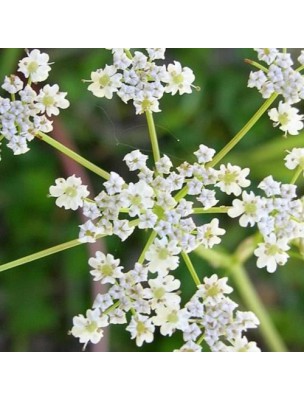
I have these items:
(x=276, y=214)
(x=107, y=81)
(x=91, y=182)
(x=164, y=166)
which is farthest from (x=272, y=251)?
(x=91, y=182)

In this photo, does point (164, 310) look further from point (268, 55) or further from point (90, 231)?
point (268, 55)

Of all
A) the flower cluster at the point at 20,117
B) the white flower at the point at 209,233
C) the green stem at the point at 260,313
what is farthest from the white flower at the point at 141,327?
the green stem at the point at 260,313

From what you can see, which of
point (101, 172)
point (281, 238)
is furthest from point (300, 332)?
point (101, 172)

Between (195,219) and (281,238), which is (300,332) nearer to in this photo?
(195,219)

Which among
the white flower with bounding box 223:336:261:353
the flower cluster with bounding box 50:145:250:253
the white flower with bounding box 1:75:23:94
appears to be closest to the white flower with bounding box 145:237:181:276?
the flower cluster with bounding box 50:145:250:253

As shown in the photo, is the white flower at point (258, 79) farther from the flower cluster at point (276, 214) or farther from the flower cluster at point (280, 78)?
the flower cluster at point (276, 214)

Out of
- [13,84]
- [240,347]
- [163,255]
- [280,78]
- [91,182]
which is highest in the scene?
[91,182]
